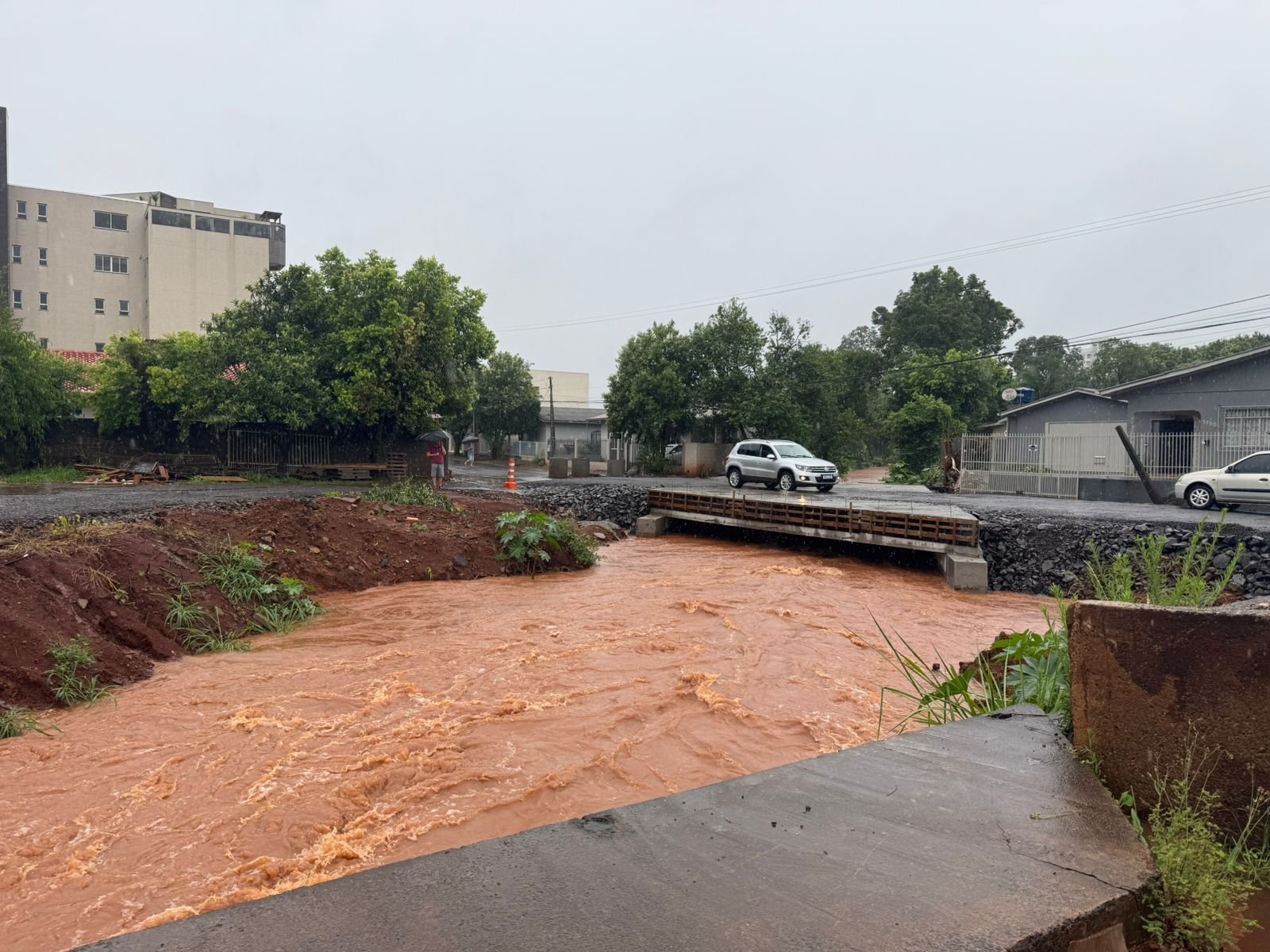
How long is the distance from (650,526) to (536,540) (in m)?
6.98

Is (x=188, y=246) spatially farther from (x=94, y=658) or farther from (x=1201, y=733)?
(x=1201, y=733)

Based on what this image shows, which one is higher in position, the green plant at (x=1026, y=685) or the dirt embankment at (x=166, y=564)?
the green plant at (x=1026, y=685)

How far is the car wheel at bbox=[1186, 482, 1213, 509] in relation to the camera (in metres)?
17.9

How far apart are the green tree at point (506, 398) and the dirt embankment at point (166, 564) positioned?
33900 mm

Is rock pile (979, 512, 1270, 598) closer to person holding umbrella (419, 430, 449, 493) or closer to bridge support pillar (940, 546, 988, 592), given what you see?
bridge support pillar (940, 546, 988, 592)

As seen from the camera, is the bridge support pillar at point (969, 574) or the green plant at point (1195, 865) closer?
the green plant at point (1195, 865)

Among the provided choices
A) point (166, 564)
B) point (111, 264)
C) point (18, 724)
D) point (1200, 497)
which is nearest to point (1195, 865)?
point (18, 724)

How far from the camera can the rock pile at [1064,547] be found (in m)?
13.2

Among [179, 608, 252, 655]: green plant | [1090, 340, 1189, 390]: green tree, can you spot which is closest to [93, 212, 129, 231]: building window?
[179, 608, 252, 655]: green plant

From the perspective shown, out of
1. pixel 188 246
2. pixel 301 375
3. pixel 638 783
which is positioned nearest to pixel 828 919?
pixel 638 783

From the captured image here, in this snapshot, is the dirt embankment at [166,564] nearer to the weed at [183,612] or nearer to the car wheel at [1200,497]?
the weed at [183,612]

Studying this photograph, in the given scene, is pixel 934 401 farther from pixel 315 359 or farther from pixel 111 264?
pixel 111 264

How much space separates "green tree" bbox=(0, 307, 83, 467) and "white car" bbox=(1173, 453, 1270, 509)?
109 ft

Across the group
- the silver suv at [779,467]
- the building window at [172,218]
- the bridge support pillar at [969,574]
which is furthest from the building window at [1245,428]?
the building window at [172,218]
